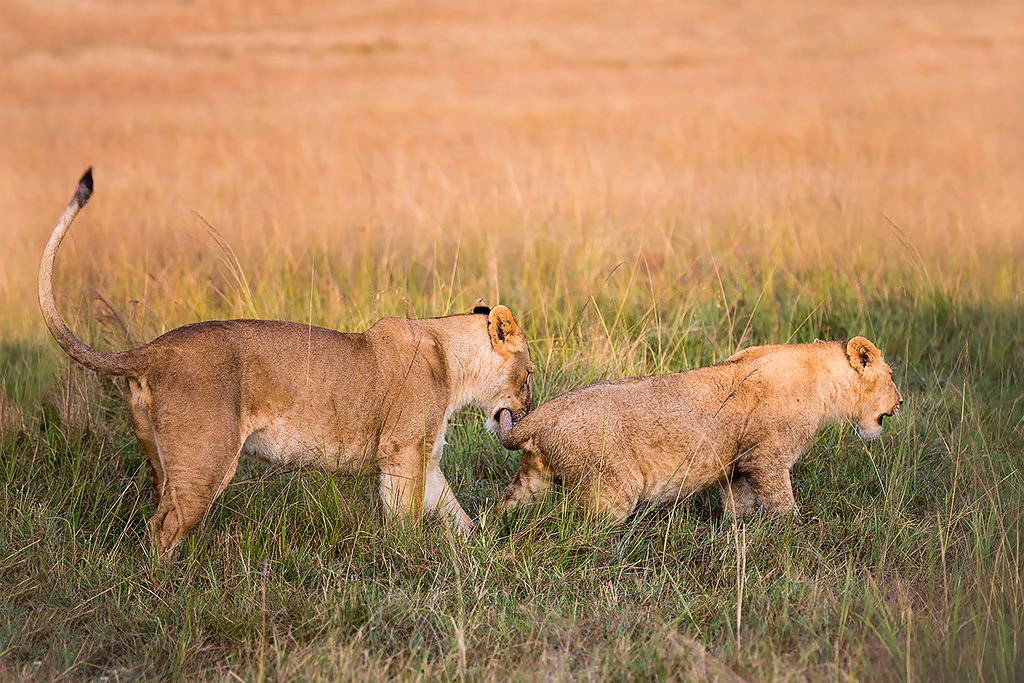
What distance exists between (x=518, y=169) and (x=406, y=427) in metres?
7.09

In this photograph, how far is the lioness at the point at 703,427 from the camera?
525cm

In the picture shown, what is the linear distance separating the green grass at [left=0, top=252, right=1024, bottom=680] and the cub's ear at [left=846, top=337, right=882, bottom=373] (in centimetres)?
52

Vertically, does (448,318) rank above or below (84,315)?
above

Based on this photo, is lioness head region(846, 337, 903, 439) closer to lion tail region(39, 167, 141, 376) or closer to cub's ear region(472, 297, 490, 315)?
cub's ear region(472, 297, 490, 315)

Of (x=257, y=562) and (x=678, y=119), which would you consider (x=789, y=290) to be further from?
(x=678, y=119)

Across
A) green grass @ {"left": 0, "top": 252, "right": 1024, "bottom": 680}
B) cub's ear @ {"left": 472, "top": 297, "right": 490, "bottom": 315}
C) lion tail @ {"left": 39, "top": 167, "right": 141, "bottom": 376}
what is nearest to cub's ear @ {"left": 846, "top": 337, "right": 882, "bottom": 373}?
green grass @ {"left": 0, "top": 252, "right": 1024, "bottom": 680}

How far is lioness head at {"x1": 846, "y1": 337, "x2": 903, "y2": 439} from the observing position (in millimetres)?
5688

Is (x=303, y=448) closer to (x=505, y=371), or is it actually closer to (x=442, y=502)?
(x=442, y=502)

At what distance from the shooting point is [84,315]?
7.68 metres

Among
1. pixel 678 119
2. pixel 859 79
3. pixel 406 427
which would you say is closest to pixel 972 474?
pixel 406 427

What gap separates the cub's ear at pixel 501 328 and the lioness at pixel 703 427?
1.40 ft

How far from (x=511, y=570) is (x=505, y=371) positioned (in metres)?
1.18

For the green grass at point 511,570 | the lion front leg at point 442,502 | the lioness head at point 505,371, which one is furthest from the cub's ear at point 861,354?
the lion front leg at point 442,502

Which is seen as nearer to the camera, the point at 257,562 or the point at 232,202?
the point at 257,562
